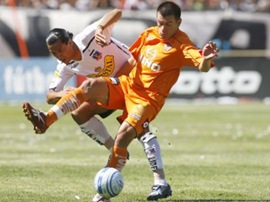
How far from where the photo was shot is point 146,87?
35.7 feet

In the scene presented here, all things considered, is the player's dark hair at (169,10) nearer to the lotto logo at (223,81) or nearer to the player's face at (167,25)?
the player's face at (167,25)

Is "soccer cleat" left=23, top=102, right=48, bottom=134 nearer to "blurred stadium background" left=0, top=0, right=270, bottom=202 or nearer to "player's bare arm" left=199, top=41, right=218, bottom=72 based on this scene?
"blurred stadium background" left=0, top=0, right=270, bottom=202

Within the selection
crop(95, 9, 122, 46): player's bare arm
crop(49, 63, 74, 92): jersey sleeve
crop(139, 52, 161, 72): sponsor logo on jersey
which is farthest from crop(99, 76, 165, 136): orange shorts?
crop(49, 63, 74, 92): jersey sleeve

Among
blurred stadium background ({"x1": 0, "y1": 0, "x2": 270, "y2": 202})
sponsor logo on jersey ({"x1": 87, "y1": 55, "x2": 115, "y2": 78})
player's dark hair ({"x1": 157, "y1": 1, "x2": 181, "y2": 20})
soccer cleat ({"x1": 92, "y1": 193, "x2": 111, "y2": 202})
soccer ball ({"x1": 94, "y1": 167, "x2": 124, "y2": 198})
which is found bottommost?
blurred stadium background ({"x1": 0, "y1": 0, "x2": 270, "y2": 202})

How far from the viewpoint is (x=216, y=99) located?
31.8 metres

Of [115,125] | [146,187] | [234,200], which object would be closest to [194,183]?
[146,187]

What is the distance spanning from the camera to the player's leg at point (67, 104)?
10.2 metres

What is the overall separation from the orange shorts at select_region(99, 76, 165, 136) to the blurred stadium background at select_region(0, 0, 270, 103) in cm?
1961

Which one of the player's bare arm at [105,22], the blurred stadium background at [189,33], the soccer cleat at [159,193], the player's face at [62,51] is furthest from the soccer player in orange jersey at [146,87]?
the blurred stadium background at [189,33]

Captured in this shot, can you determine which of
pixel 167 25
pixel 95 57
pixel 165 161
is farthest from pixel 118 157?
pixel 165 161

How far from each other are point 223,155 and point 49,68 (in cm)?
1579

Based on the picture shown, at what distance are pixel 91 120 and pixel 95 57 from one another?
879mm

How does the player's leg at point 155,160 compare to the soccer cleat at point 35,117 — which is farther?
the player's leg at point 155,160

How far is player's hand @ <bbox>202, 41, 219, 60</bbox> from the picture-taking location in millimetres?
10216
